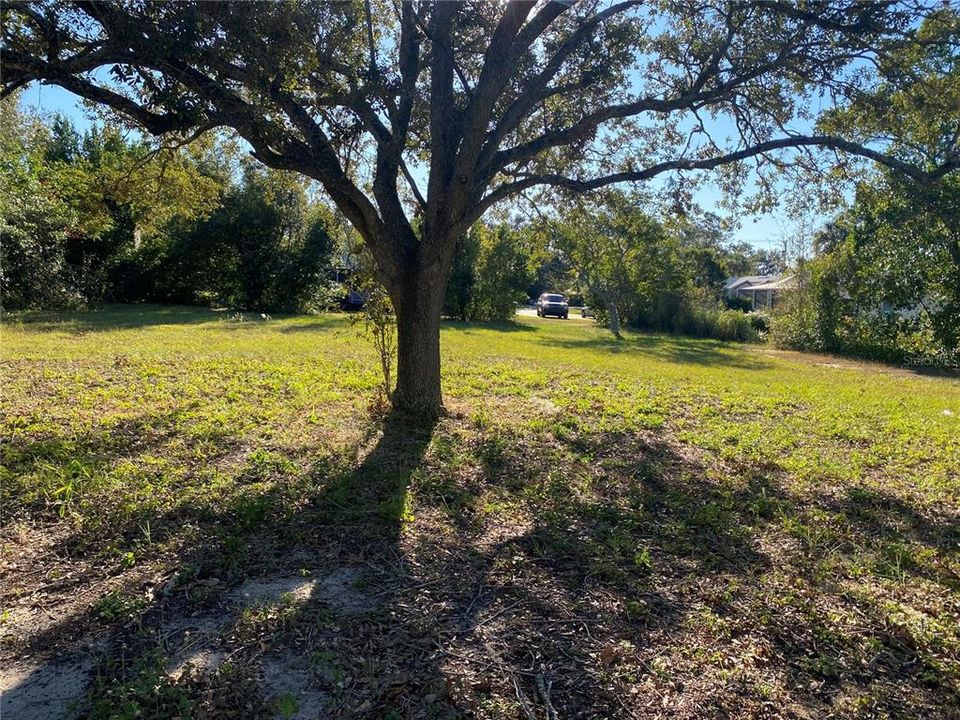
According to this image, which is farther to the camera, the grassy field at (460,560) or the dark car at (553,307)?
the dark car at (553,307)

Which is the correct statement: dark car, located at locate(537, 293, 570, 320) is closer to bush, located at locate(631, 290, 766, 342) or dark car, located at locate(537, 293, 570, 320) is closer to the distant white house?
bush, located at locate(631, 290, 766, 342)

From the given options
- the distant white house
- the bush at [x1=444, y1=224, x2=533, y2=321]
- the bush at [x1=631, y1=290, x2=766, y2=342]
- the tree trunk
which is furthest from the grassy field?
the distant white house

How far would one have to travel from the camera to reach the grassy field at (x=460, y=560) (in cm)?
232

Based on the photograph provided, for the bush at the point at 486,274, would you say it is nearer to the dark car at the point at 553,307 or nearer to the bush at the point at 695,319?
the bush at the point at 695,319

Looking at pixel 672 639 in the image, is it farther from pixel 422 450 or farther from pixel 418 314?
pixel 418 314

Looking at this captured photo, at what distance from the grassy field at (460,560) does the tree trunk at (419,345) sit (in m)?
0.36

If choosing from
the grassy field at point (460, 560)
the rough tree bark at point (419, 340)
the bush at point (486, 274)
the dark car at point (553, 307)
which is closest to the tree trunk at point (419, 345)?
the rough tree bark at point (419, 340)

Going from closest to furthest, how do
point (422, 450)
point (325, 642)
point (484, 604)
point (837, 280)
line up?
1. point (325, 642)
2. point (484, 604)
3. point (422, 450)
4. point (837, 280)

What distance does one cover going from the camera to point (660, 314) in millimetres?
25609

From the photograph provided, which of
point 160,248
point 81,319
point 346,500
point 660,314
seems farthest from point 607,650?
point 660,314

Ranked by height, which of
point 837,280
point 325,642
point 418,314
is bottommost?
point 325,642

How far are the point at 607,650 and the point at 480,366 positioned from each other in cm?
787

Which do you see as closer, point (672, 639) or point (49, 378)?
point (672, 639)

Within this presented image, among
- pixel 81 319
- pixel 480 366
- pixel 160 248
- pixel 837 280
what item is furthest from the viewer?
pixel 160 248
